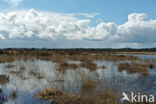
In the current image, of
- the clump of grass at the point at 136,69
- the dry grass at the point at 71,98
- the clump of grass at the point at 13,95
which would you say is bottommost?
the clump of grass at the point at 136,69

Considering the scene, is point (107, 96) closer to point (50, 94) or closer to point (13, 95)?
point (50, 94)

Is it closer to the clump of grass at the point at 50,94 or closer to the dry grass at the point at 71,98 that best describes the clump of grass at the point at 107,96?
the dry grass at the point at 71,98

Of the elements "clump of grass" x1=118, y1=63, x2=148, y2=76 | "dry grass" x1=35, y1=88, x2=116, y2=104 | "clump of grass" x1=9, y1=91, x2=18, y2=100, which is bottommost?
"clump of grass" x1=118, y1=63, x2=148, y2=76

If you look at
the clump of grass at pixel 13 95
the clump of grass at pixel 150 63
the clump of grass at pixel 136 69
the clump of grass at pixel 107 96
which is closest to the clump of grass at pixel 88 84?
the clump of grass at pixel 107 96

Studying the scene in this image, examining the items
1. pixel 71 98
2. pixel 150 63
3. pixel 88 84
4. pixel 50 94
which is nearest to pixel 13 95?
pixel 50 94

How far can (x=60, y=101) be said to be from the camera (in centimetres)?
693

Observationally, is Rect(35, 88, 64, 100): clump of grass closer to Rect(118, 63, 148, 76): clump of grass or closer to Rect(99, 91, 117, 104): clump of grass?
Rect(99, 91, 117, 104): clump of grass

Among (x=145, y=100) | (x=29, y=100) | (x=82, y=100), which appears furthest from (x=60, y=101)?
(x=145, y=100)

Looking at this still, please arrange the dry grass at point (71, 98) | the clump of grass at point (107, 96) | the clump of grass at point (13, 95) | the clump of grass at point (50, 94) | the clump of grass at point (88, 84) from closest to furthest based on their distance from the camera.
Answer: the dry grass at point (71, 98) → the clump of grass at point (107, 96) → the clump of grass at point (50, 94) → the clump of grass at point (13, 95) → the clump of grass at point (88, 84)

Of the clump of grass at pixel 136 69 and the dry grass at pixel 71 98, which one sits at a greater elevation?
the dry grass at pixel 71 98

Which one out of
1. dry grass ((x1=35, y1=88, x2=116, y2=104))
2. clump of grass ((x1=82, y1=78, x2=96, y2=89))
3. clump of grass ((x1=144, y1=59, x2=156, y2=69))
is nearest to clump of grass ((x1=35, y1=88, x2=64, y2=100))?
dry grass ((x1=35, y1=88, x2=116, y2=104))

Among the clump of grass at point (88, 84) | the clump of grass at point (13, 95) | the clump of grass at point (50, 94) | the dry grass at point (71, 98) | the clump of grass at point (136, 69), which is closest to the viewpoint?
the dry grass at point (71, 98)

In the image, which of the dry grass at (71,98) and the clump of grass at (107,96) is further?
the clump of grass at (107,96)

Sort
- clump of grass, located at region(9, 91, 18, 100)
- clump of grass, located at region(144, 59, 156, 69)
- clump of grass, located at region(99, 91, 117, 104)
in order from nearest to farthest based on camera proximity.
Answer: clump of grass, located at region(99, 91, 117, 104) < clump of grass, located at region(9, 91, 18, 100) < clump of grass, located at region(144, 59, 156, 69)
